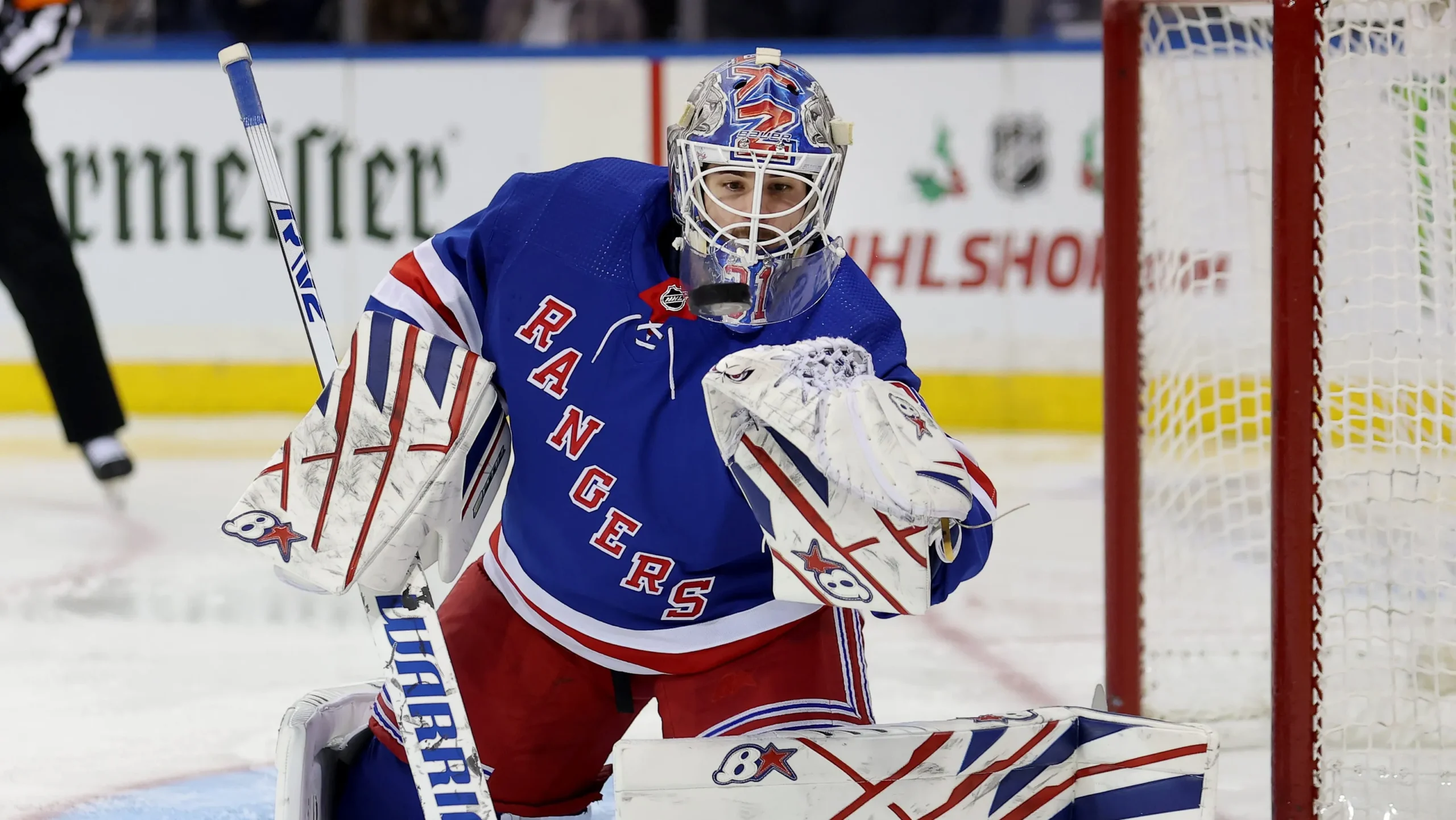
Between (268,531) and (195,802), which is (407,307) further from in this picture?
(195,802)

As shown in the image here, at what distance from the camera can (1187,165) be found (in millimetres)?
2877

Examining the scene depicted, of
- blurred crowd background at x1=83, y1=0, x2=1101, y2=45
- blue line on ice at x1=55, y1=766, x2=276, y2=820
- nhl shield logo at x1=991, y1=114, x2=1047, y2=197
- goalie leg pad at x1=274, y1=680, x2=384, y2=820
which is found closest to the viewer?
goalie leg pad at x1=274, y1=680, x2=384, y2=820

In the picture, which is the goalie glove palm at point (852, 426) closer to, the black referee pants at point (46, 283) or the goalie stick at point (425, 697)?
the goalie stick at point (425, 697)

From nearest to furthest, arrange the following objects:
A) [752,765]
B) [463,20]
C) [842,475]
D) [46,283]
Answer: [842,475]
[752,765]
[46,283]
[463,20]

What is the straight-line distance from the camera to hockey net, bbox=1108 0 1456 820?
192cm

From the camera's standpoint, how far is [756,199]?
63.3 inches

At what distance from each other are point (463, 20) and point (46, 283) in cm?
162

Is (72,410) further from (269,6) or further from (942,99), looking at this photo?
(942,99)

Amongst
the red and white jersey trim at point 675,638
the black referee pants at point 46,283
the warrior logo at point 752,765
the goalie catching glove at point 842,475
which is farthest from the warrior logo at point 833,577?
the black referee pants at point 46,283

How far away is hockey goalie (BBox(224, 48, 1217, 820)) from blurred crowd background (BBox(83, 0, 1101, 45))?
3691mm

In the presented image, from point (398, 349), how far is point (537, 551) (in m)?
0.32

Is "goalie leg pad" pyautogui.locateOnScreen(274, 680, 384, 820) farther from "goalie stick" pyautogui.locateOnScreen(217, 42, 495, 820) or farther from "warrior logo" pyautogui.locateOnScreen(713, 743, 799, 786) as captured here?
"warrior logo" pyautogui.locateOnScreen(713, 743, 799, 786)

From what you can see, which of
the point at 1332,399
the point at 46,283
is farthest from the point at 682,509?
the point at 46,283

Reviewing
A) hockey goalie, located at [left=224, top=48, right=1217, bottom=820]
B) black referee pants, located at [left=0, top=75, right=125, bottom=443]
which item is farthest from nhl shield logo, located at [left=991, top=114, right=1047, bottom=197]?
hockey goalie, located at [left=224, top=48, right=1217, bottom=820]
